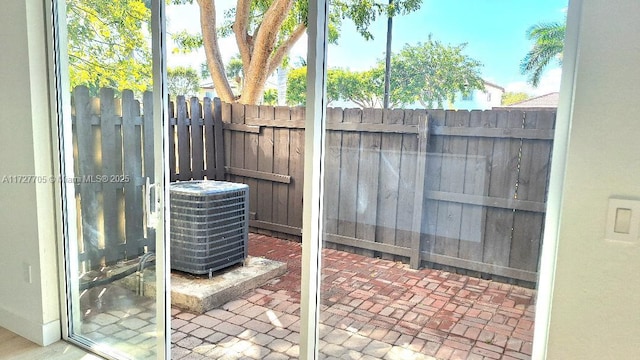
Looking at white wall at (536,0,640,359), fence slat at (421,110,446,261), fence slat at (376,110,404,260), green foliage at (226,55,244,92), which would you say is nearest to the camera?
white wall at (536,0,640,359)

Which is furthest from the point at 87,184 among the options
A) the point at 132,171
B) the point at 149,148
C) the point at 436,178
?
the point at 436,178

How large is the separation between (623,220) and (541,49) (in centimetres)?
81

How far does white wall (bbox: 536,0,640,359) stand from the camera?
1.11m

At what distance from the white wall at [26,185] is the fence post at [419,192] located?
2.11m

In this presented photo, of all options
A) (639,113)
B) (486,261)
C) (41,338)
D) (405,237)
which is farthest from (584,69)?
(41,338)

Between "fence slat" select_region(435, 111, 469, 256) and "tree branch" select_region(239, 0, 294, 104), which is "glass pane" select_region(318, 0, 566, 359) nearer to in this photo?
"fence slat" select_region(435, 111, 469, 256)

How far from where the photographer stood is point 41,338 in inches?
104

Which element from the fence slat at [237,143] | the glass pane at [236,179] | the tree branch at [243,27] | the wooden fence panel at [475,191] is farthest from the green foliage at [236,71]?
the wooden fence panel at [475,191]

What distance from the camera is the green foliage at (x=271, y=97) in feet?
15.2

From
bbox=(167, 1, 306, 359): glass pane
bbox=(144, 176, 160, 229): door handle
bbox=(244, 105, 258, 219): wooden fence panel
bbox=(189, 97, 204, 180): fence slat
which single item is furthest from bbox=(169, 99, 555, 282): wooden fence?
bbox=(189, 97, 204, 180): fence slat

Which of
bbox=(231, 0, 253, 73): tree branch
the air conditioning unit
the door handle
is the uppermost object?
bbox=(231, 0, 253, 73): tree branch

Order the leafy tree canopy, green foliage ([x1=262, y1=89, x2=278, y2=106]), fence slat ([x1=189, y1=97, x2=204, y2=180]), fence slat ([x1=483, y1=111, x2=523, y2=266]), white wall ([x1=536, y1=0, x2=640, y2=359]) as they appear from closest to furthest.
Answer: white wall ([x1=536, y1=0, x2=640, y2=359]), fence slat ([x1=483, y1=111, x2=523, y2=266]), the leafy tree canopy, green foliage ([x1=262, y1=89, x2=278, y2=106]), fence slat ([x1=189, y1=97, x2=204, y2=180])

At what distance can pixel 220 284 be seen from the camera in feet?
11.5

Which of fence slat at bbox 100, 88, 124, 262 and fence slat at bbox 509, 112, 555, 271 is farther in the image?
fence slat at bbox 100, 88, 124, 262
